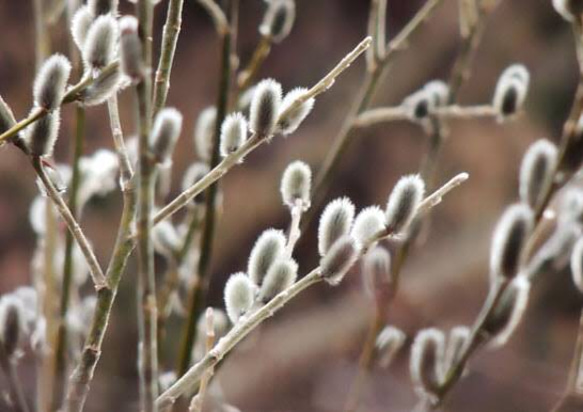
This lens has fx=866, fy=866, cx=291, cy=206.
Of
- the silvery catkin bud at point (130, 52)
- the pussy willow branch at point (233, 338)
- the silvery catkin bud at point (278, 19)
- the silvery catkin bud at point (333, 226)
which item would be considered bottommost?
the pussy willow branch at point (233, 338)

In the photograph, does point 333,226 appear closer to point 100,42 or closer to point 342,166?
point 100,42

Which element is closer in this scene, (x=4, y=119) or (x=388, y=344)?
(x=4, y=119)

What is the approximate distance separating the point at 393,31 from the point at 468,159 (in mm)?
260

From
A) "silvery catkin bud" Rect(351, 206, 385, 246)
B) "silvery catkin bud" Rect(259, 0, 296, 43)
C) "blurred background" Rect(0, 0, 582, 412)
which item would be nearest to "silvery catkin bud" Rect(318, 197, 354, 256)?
"silvery catkin bud" Rect(351, 206, 385, 246)

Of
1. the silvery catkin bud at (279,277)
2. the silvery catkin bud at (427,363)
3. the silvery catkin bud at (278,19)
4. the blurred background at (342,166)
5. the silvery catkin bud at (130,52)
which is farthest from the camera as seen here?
the blurred background at (342,166)

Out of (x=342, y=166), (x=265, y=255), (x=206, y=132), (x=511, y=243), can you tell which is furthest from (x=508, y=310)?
(x=342, y=166)

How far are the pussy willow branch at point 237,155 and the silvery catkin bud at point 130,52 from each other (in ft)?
0.27

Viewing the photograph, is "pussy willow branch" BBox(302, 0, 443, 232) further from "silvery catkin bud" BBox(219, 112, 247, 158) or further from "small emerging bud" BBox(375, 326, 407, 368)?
"silvery catkin bud" BBox(219, 112, 247, 158)

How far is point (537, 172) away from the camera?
1.69ft

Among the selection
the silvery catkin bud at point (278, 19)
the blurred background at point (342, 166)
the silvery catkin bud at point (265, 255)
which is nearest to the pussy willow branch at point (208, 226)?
the silvery catkin bud at point (278, 19)

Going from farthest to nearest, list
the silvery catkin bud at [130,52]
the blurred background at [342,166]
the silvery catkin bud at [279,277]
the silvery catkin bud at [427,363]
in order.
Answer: the blurred background at [342,166] < the silvery catkin bud at [427,363] < the silvery catkin bud at [279,277] < the silvery catkin bud at [130,52]

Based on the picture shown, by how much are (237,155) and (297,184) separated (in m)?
0.05

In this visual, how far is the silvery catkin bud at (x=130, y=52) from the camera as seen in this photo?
0.29 meters

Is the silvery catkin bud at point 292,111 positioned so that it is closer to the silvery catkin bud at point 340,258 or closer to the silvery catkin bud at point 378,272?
the silvery catkin bud at point 340,258
